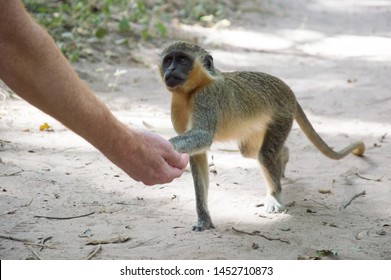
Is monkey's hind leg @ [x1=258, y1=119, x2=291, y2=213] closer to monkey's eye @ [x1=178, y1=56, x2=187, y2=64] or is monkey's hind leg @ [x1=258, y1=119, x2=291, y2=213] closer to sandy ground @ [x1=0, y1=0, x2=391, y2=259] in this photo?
sandy ground @ [x1=0, y1=0, x2=391, y2=259]

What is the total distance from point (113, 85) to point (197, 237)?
15.5 ft

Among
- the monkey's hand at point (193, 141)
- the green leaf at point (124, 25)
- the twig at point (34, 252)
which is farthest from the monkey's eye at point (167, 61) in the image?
the green leaf at point (124, 25)

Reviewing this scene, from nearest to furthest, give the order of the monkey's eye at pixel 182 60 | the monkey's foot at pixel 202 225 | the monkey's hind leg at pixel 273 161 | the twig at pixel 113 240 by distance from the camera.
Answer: the twig at pixel 113 240 → the monkey's foot at pixel 202 225 → the monkey's eye at pixel 182 60 → the monkey's hind leg at pixel 273 161

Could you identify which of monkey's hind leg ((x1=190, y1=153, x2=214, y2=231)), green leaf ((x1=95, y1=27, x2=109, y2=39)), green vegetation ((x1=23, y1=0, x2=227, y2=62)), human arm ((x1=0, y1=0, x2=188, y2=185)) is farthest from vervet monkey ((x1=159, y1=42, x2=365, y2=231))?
green leaf ((x1=95, y1=27, x2=109, y2=39))

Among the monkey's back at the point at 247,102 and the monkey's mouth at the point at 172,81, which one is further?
the monkey's back at the point at 247,102

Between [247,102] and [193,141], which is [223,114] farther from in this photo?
[193,141]

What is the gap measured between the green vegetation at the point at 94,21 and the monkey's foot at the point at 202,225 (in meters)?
5.42

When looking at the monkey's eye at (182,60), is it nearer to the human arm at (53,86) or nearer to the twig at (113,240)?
the twig at (113,240)

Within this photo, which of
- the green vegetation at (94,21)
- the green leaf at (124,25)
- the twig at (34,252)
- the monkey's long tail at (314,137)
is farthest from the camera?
the green leaf at (124,25)

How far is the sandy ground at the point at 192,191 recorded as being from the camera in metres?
4.48

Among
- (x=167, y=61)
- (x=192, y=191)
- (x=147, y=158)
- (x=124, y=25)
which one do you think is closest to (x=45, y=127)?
(x=192, y=191)

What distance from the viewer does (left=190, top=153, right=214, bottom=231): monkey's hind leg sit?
5039 mm

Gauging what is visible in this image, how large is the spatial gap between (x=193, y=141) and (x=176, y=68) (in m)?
0.71
